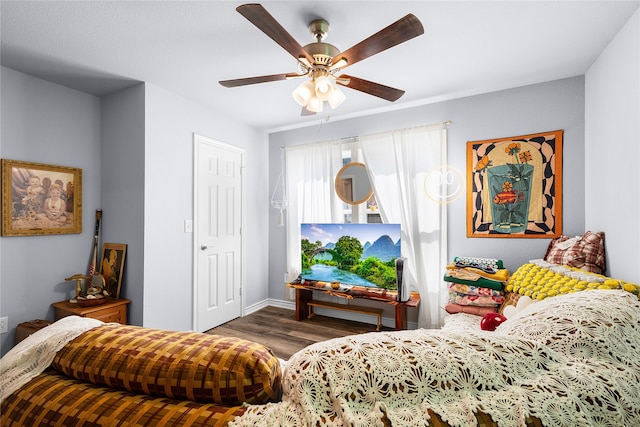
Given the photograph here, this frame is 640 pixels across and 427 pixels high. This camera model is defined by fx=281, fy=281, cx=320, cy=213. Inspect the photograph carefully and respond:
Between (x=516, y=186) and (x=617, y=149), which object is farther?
(x=516, y=186)

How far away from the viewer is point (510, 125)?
2.80 meters

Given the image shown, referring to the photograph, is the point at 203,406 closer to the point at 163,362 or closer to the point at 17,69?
the point at 163,362

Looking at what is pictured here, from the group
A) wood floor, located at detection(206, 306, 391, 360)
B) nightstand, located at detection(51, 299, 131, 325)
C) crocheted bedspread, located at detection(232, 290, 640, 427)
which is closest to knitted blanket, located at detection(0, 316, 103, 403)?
crocheted bedspread, located at detection(232, 290, 640, 427)

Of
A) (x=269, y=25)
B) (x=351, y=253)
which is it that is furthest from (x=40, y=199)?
(x=351, y=253)

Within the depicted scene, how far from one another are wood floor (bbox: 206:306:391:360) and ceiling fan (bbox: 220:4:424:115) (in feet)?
7.64

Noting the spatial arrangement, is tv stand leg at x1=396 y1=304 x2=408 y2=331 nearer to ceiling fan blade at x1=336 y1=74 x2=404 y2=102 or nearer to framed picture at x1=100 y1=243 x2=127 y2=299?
ceiling fan blade at x1=336 y1=74 x2=404 y2=102

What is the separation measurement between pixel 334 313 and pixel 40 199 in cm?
330

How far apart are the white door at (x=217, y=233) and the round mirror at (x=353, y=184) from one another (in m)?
1.35

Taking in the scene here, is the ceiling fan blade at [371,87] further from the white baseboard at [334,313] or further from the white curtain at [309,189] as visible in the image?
the white baseboard at [334,313]

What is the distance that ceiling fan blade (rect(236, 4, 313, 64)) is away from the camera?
1302 mm

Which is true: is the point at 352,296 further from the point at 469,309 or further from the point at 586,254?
the point at 586,254

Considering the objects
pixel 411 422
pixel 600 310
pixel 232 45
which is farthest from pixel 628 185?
pixel 232 45

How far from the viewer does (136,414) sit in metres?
0.60

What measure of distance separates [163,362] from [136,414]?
0.11 metres
